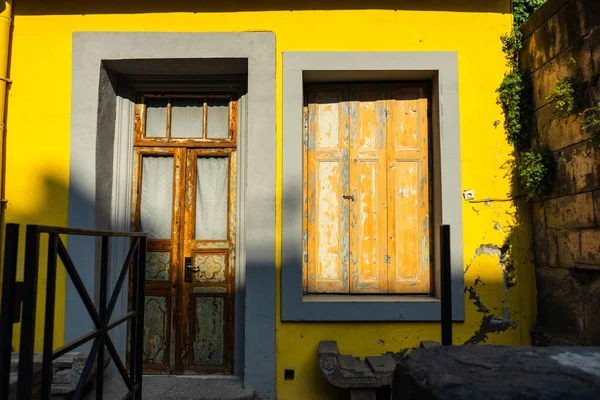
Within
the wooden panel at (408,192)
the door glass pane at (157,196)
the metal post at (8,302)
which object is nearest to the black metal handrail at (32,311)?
the metal post at (8,302)

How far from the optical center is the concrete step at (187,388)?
3908 millimetres

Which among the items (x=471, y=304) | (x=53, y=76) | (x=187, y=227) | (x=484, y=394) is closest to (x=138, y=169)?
(x=187, y=227)

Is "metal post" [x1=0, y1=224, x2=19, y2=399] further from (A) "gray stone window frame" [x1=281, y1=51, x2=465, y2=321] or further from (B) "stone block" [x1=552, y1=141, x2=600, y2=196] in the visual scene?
(B) "stone block" [x1=552, y1=141, x2=600, y2=196]

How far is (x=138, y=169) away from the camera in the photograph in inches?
181

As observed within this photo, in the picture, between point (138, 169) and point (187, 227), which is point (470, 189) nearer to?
point (187, 227)

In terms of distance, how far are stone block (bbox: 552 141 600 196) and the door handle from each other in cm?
322

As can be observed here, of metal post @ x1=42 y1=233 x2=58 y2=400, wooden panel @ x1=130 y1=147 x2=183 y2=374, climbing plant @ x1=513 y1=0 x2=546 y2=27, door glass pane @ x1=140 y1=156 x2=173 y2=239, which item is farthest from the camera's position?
climbing plant @ x1=513 y1=0 x2=546 y2=27

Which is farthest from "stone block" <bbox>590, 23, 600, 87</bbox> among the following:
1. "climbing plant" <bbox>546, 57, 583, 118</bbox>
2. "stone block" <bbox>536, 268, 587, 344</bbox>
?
"stone block" <bbox>536, 268, 587, 344</bbox>

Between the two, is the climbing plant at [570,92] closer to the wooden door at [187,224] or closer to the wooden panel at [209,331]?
the wooden door at [187,224]

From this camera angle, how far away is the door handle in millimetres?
4500

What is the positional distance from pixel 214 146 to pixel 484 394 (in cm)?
380

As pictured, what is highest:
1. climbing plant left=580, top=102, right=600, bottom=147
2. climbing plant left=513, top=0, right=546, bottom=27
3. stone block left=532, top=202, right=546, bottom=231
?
climbing plant left=513, top=0, right=546, bottom=27

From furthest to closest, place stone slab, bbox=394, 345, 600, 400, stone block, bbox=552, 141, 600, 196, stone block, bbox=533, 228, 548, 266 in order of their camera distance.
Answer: stone block, bbox=533, 228, 548, 266 → stone block, bbox=552, 141, 600, 196 → stone slab, bbox=394, 345, 600, 400

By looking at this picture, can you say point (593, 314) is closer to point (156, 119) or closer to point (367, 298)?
point (367, 298)
